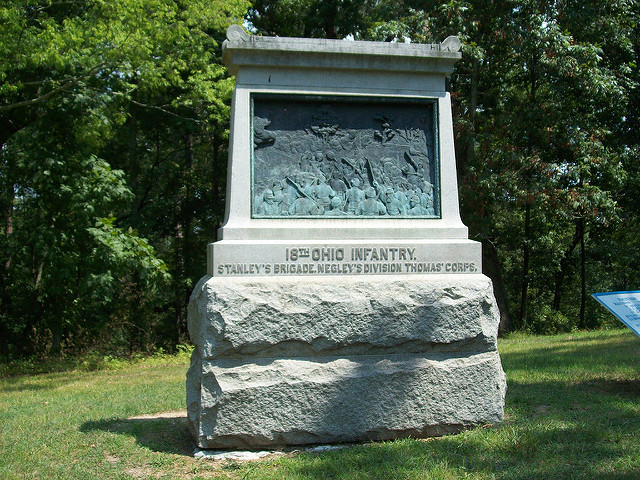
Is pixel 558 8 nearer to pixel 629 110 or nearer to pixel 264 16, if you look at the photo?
pixel 629 110

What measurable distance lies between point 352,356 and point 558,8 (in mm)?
11624

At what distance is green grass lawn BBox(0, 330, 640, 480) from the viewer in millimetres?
4348

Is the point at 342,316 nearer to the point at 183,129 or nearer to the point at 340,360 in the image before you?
the point at 340,360

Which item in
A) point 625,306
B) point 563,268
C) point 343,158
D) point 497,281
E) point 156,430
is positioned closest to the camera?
point 343,158

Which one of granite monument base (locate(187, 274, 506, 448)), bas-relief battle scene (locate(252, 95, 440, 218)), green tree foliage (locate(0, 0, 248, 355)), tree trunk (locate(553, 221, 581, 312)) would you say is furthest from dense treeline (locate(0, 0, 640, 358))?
granite monument base (locate(187, 274, 506, 448))

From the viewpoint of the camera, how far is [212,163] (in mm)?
21234

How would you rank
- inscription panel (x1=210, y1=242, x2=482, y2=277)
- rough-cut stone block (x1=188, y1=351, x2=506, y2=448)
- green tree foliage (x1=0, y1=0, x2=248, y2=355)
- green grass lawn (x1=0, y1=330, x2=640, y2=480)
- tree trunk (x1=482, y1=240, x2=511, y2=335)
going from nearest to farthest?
green grass lawn (x1=0, y1=330, x2=640, y2=480), rough-cut stone block (x1=188, y1=351, x2=506, y2=448), inscription panel (x1=210, y1=242, x2=482, y2=277), green tree foliage (x1=0, y1=0, x2=248, y2=355), tree trunk (x1=482, y1=240, x2=511, y2=335)

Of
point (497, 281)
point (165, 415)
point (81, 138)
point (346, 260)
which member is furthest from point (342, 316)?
point (497, 281)

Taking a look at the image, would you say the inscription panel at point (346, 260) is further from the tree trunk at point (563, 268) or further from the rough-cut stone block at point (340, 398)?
the tree trunk at point (563, 268)

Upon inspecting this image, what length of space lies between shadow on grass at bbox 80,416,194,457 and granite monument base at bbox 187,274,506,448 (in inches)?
7.1

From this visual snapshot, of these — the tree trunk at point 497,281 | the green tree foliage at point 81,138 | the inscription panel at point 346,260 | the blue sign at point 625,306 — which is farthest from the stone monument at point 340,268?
the tree trunk at point 497,281

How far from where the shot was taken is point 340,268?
210 inches

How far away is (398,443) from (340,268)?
4.69ft

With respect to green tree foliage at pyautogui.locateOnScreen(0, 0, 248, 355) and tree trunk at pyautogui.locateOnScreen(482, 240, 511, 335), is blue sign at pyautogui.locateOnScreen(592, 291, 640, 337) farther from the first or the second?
tree trunk at pyautogui.locateOnScreen(482, 240, 511, 335)
